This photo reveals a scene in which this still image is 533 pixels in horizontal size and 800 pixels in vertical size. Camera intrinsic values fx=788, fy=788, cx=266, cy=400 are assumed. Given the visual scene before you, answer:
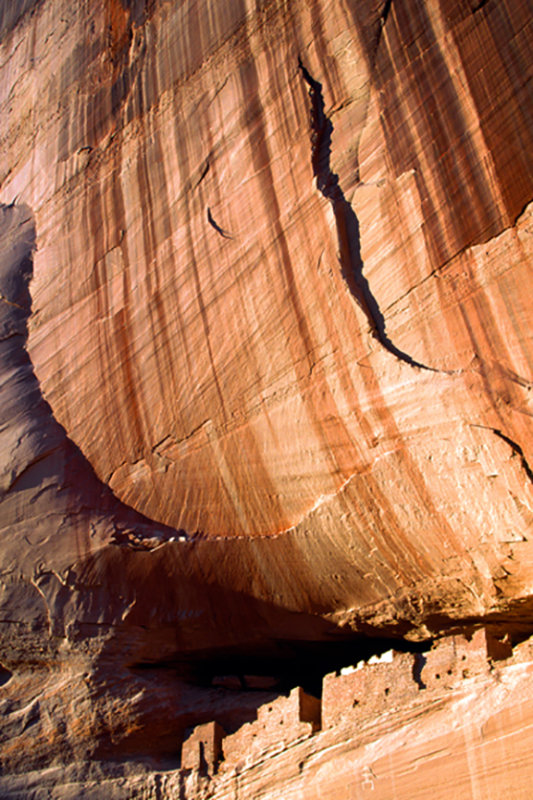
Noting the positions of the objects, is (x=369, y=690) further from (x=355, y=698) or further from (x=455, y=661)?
(x=455, y=661)

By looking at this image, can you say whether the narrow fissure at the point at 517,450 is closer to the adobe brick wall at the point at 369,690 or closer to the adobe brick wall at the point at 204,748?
the adobe brick wall at the point at 369,690

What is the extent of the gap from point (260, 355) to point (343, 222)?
3.38ft

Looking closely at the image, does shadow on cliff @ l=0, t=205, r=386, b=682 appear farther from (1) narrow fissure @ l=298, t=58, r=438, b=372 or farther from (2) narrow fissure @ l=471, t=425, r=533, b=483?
(2) narrow fissure @ l=471, t=425, r=533, b=483

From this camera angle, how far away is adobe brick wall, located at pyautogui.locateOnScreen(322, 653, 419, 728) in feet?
16.0

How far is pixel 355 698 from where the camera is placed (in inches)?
199

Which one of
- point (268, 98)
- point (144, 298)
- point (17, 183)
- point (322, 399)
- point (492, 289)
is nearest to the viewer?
point (492, 289)

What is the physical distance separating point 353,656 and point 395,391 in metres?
2.73

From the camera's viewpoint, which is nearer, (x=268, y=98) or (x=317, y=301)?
(x=317, y=301)

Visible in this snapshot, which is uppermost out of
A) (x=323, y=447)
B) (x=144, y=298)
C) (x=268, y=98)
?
(x=268, y=98)

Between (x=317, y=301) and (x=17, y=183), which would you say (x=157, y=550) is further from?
(x=17, y=183)

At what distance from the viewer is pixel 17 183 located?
773 cm

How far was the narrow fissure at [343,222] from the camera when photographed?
15.5ft

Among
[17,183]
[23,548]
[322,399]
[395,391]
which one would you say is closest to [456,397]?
[395,391]

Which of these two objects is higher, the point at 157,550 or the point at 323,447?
the point at 323,447
